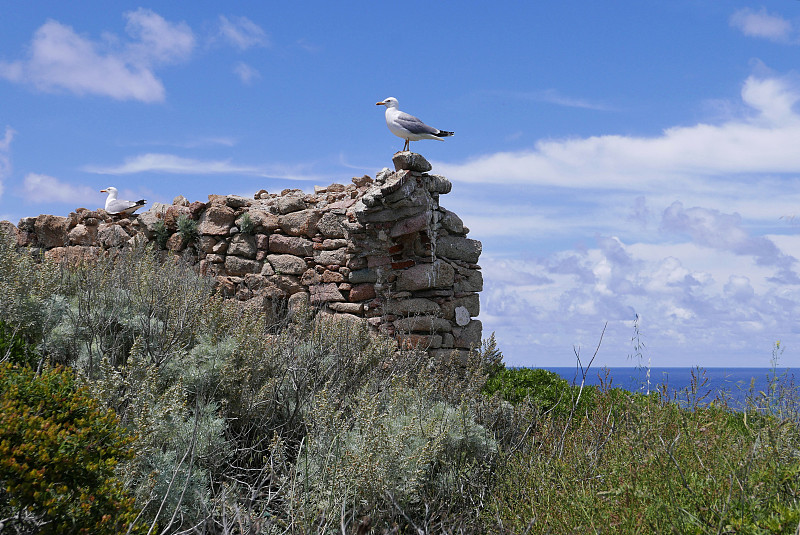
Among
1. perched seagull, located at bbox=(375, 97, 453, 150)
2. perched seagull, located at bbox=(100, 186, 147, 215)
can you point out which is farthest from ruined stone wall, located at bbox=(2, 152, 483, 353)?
perched seagull, located at bbox=(100, 186, 147, 215)

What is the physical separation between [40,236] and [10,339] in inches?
359

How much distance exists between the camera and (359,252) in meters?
8.05

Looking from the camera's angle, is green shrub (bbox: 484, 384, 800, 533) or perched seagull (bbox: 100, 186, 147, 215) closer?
green shrub (bbox: 484, 384, 800, 533)

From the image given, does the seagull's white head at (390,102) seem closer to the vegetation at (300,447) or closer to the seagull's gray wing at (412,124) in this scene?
the seagull's gray wing at (412,124)

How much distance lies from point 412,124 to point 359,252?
1886 millimetres

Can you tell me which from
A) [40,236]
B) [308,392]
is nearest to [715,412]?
[308,392]

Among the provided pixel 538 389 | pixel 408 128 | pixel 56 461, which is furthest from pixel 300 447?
pixel 408 128

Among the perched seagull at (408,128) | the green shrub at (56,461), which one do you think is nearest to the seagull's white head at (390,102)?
the perched seagull at (408,128)

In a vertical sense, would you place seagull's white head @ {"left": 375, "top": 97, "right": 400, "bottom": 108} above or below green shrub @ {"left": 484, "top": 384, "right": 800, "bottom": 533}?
above

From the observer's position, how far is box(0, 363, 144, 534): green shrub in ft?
7.05

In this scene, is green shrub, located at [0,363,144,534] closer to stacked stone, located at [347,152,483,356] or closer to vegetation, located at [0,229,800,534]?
vegetation, located at [0,229,800,534]

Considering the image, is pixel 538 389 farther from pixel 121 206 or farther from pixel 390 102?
pixel 121 206

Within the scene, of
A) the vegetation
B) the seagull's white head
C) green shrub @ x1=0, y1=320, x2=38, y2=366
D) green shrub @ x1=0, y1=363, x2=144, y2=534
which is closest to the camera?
green shrub @ x1=0, y1=363, x2=144, y2=534

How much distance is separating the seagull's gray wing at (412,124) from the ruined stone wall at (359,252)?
0.38 meters
